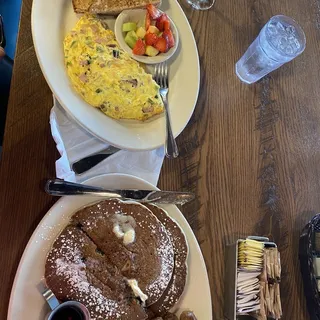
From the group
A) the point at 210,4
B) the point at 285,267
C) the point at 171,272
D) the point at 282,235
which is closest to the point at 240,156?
the point at 282,235

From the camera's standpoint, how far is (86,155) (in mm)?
1300

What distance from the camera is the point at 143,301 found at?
1.13 metres

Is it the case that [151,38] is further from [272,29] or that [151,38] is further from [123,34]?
[272,29]

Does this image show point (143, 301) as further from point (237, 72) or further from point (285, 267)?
point (237, 72)

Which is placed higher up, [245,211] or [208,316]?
[245,211]

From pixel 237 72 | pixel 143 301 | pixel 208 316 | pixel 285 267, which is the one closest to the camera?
pixel 143 301

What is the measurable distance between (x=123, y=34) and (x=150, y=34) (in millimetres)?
90

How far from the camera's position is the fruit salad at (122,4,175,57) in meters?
1.35

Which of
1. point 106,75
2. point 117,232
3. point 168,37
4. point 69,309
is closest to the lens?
point 69,309

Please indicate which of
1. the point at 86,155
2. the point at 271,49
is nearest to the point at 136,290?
the point at 86,155

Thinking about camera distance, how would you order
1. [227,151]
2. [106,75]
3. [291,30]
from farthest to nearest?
1. [291,30]
2. [227,151]
3. [106,75]

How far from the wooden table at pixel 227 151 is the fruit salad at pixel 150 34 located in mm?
247

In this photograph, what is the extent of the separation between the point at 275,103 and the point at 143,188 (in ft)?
2.22

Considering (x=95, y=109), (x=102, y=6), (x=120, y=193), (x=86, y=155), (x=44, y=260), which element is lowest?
(x=44, y=260)
